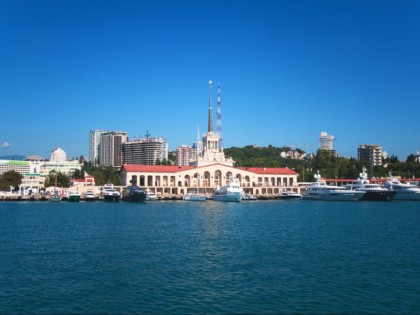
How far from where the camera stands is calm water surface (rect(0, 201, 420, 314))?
54.6 ft

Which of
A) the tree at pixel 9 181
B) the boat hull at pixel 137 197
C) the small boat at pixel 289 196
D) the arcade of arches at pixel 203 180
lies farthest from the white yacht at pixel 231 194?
the tree at pixel 9 181

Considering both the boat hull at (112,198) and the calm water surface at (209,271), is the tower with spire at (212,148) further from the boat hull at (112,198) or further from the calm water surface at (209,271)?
the calm water surface at (209,271)

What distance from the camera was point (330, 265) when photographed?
2306 cm

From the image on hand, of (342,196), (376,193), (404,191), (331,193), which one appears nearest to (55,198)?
(331,193)

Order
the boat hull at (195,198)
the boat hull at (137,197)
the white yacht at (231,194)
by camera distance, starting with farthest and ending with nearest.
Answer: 1. the boat hull at (195,198)
2. the white yacht at (231,194)
3. the boat hull at (137,197)

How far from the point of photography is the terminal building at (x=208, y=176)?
112 metres

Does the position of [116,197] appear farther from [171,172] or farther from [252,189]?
[252,189]

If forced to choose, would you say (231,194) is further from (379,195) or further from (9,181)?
(9,181)

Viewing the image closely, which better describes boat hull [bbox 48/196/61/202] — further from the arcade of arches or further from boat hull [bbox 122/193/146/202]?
the arcade of arches

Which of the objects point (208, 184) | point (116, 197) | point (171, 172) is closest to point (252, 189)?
point (208, 184)

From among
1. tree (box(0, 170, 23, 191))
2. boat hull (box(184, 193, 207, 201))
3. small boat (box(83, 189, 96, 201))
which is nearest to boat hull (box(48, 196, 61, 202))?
small boat (box(83, 189, 96, 201))

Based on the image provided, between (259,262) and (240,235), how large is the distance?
36.2ft

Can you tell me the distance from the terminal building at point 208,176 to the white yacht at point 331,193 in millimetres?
16486

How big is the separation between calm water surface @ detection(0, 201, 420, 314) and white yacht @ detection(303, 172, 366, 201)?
189 feet
